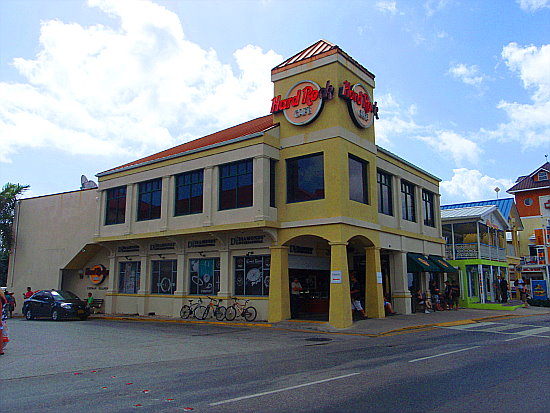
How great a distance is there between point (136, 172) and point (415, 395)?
2242cm

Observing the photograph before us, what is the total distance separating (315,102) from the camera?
20.5 meters

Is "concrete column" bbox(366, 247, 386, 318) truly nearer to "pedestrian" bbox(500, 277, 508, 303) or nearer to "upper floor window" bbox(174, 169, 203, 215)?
"upper floor window" bbox(174, 169, 203, 215)

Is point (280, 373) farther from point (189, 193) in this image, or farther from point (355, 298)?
point (189, 193)

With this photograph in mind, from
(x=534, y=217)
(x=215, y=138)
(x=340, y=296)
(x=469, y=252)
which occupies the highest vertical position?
(x=215, y=138)

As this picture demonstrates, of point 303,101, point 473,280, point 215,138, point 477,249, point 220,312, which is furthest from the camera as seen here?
point 473,280

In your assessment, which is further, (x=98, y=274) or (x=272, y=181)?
(x=98, y=274)

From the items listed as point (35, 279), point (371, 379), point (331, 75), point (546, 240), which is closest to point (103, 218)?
point (35, 279)

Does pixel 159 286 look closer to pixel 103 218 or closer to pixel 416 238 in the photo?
pixel 103 218

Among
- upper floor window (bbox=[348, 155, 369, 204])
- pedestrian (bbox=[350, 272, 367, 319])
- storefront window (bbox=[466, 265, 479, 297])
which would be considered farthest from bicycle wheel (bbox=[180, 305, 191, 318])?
storefront window (bbox=[466, 265, 479, 297])

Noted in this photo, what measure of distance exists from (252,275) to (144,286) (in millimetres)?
7353

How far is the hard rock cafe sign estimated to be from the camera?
2030 centimetres

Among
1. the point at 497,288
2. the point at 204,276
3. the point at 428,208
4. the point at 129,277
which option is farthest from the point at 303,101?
the point at 497,288

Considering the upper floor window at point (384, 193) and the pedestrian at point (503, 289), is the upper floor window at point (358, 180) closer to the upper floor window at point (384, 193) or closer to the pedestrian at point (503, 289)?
the upper floor window at point (384, 193)

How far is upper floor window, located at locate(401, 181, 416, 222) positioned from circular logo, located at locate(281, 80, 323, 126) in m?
8.49
